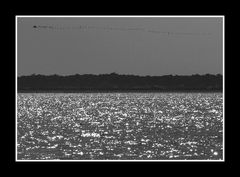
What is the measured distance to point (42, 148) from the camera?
56188mm

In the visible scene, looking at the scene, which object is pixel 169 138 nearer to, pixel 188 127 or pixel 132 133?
pixel 132 133

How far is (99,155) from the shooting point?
1982 inches
